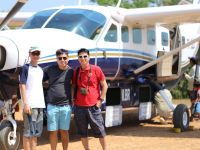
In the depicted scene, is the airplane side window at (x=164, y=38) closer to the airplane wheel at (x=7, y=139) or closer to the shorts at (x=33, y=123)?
the airplane wheel at (x=7, y=139)

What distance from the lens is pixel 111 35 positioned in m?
10.2

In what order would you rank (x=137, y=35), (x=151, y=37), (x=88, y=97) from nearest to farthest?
(x=88, y=97) < (x=137, y=35) < (x=151, y=37)

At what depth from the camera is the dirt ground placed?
8602 mm

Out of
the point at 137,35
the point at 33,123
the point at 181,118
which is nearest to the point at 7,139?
the point at 33,123

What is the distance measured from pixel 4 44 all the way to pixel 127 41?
3855 mm

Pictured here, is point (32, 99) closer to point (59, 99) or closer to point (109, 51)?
point (59, 99)

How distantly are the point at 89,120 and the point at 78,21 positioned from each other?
2.98m

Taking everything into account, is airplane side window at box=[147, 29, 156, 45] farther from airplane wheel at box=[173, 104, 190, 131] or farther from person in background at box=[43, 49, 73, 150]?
person in background at box=[43, 49, 73, 150]

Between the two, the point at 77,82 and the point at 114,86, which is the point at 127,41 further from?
the point at 77,82

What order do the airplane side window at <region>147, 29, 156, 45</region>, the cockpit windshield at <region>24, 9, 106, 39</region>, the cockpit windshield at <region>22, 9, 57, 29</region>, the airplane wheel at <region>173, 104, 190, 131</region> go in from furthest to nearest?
the airplane side window at <region>147, 29, 156, 45</region>
the airplane wheel at <region>173, 104, 190, 131</region>
the cockpit windshield at <region>22, 9, 57, 29</region>
the cockpit windshield at <region>24, 9, 106, 39</region>

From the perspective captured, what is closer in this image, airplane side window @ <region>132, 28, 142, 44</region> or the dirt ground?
the dirt ground

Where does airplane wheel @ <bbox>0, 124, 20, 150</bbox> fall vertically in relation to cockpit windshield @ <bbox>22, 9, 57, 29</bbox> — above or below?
below

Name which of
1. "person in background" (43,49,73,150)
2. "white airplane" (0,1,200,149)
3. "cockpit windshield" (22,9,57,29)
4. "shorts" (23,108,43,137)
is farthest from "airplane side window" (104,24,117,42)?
"shorts" (23,108,43,137)

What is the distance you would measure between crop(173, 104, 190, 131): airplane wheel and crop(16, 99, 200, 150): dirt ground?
0.17 meters
